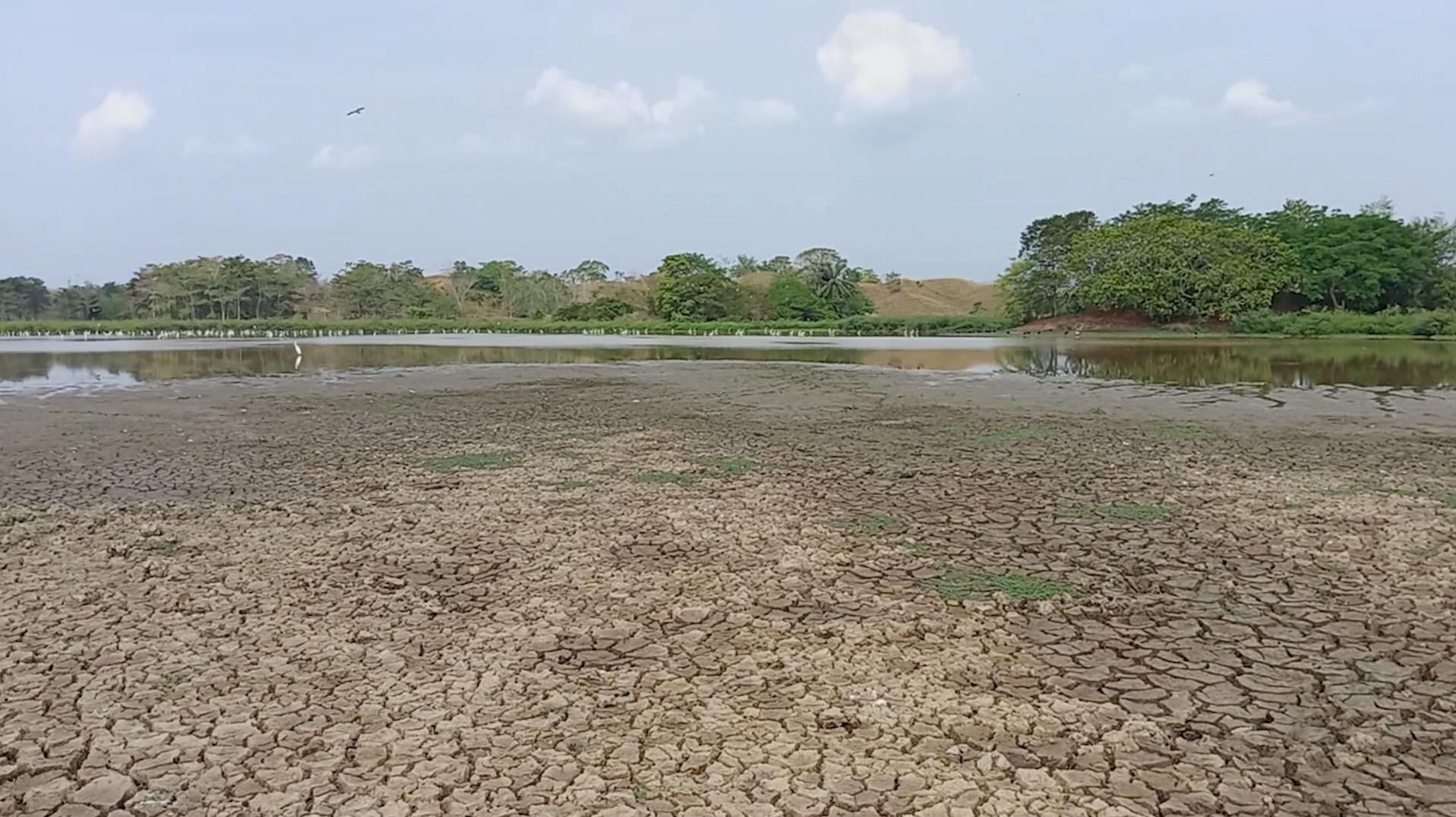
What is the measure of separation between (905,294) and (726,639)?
125m

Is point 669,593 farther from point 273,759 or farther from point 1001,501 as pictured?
point 1001,501

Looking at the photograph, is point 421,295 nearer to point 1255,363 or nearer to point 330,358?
point 330,358

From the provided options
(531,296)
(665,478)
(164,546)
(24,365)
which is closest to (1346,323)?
(665,478)

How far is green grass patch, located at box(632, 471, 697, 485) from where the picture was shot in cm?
918

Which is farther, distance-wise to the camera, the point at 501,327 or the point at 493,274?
the point at 493,274

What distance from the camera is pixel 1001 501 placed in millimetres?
8109

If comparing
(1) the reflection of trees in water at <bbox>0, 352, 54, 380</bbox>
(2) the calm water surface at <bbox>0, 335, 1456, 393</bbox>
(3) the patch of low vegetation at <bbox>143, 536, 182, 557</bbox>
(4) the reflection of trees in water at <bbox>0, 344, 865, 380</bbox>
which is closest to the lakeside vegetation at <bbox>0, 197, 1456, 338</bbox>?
(2) the calm water surface at <bbox>0, 335, 1456, 393</bbox>

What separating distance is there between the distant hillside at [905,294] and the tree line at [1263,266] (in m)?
38.1

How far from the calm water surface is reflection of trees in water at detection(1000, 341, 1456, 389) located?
0.05 m

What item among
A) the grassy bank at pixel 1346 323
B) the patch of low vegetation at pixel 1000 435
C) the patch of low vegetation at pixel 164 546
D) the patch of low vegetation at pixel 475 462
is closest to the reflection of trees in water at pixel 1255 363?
the grassy bank at pixel 1346 323

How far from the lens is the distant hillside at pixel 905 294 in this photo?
9750 centimetres

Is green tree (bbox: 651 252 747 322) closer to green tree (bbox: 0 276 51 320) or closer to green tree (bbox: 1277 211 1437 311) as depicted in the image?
green tree (bbox: 1277 211 1437 311)

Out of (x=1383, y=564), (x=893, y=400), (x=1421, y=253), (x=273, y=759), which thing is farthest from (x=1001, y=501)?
(x=1421, y=253)

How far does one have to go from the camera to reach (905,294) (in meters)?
126
